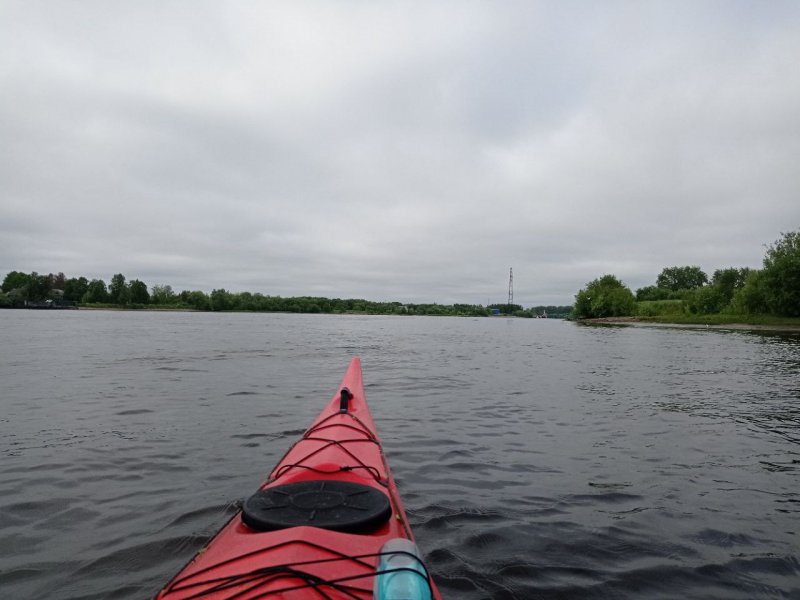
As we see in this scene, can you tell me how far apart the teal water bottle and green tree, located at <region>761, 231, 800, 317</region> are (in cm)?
7231

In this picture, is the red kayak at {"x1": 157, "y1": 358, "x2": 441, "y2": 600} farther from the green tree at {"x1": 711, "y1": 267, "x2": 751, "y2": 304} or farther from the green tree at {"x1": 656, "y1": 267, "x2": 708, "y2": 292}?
the green tree at {"x1": 656, "y1": 267, "x2": 708, "y2": 292}

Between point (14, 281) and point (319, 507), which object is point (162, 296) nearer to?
point (14, 281)

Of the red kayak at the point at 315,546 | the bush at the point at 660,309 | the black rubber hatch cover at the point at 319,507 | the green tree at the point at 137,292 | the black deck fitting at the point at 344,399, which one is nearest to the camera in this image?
the red kayak at the point at 315,546

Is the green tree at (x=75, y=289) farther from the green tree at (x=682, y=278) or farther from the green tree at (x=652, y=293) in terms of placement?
the green tree at (x=682, y=278)

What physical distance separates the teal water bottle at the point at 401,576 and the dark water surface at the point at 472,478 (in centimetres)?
173

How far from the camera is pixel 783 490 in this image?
6309 millimetres

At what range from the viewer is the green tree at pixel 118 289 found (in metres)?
132

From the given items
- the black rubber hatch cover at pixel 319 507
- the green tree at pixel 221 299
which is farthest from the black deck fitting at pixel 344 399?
the green tree at pixel 221 299

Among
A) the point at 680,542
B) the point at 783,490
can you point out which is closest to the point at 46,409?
the point at 680,542

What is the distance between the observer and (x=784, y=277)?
56.5m

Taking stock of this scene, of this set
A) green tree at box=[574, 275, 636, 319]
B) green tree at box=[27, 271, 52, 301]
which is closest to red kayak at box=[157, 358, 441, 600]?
green tree at box=[574, 275, 636, 319]

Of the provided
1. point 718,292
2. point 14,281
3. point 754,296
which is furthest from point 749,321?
point 14,281

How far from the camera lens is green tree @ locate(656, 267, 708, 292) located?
5669 inches

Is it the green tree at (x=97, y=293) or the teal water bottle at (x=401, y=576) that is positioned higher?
the green tree at (x=97, y=293)
